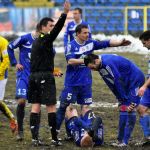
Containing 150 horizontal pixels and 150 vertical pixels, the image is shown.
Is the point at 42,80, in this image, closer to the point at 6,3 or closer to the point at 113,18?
the point at 113,18

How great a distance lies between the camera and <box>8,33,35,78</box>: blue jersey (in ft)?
34.5

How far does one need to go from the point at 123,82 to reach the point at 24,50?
80.0 inches

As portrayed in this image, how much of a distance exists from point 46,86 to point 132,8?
2714cm

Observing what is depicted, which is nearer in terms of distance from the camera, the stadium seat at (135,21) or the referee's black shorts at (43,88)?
the referee's black shorts at (43,88)

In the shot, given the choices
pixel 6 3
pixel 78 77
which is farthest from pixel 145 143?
pixel 6 3

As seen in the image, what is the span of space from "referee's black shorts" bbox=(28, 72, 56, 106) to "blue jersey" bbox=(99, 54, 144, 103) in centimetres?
83

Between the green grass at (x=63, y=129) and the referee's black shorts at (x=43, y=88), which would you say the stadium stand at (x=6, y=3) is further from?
the referee's black shorts at (x=43, y=88)

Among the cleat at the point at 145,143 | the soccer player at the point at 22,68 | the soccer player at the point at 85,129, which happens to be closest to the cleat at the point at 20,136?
the soccer player at the point at 22,68

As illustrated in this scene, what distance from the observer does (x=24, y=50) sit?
10.6m

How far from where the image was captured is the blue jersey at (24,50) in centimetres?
1052

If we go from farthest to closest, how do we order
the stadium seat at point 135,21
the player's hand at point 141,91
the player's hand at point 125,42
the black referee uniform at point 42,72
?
the stadium seat at point 135,21 → the player's hand at point 125,42 → the black referee uniform at point 42,72 → the player's hand at point 141,91

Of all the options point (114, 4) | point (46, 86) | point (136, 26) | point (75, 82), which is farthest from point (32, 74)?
point (114, 4)

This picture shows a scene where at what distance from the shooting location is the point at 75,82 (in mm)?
10391

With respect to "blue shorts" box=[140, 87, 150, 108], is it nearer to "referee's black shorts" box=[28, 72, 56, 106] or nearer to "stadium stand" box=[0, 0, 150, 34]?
"referee's black shorts" box=[28, 72, 56, 106]
